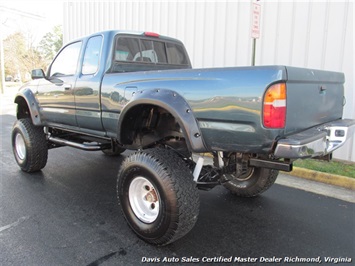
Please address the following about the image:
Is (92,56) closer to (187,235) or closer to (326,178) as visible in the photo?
(187,235)

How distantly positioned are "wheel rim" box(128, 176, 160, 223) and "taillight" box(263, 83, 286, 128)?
1.34 meters

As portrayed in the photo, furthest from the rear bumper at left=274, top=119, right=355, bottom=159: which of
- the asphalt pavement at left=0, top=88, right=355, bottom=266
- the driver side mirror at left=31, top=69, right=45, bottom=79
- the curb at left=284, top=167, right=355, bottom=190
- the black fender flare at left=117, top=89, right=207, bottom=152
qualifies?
the driver side mirror at left=31, top=69, right=45, bottom=79

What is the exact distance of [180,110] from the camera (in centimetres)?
271

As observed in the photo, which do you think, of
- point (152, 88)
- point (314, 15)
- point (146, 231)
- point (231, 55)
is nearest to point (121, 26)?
point (231, 55)

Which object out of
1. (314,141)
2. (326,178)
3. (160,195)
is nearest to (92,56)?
(160,195)

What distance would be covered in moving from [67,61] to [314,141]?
11.8 ft

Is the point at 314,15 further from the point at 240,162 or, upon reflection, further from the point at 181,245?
the point at 181,245

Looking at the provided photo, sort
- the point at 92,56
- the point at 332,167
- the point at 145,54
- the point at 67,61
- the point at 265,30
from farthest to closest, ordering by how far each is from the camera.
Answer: the point at 265,30, the point at 332,167, the point at 67,61, the point at 145,54, the point at 92,56

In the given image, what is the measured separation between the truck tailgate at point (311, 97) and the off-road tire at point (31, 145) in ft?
12.8

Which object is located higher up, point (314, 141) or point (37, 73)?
point (37, 73)

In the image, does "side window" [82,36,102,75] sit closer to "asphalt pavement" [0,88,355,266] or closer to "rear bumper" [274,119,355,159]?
"asphalt pavement" [0,88,355,266]

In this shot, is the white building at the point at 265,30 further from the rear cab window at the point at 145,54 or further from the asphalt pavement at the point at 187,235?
the asphalt pavement at the point at 187,235

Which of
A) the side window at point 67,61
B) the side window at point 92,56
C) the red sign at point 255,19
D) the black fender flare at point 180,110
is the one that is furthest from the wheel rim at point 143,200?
the red sign at point 255,19

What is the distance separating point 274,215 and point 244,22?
15.5 ft
